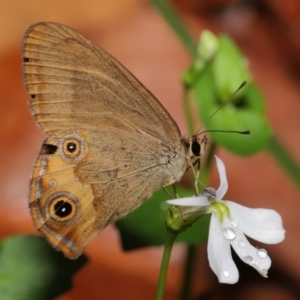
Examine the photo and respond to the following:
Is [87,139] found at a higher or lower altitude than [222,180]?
higher

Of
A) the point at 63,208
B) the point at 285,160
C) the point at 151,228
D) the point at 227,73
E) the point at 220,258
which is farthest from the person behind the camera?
the point at 285,160

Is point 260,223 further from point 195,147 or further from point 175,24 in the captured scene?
point 175,24

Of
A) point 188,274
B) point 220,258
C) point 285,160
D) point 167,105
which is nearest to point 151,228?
point 188,274

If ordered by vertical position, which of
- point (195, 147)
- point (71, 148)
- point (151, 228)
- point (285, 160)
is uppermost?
point (71, 148)

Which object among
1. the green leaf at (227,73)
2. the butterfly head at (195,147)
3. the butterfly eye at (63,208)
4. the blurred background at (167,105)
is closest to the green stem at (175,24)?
the blurred background at (167,105)

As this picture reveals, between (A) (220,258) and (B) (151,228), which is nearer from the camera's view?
(A) (220,258)

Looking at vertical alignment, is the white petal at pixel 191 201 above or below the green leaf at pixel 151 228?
above

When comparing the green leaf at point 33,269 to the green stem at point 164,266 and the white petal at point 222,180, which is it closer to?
the green stem at point 164,266

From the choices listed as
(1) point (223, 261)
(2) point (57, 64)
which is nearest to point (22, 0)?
(2) point (57, 64)
